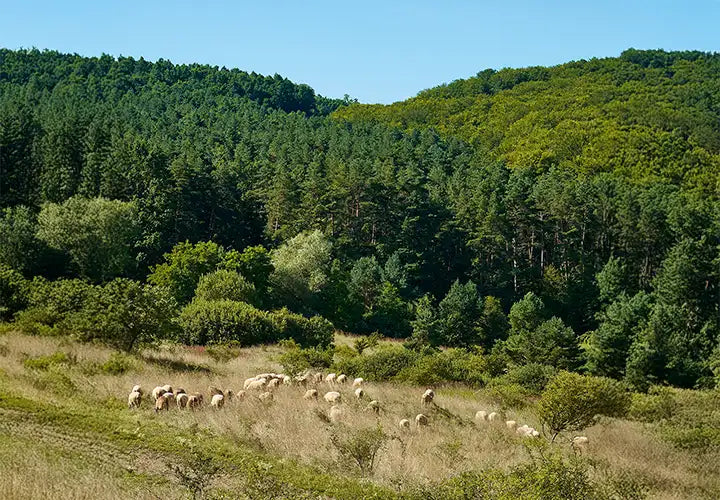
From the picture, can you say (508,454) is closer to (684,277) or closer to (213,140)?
(684,277)

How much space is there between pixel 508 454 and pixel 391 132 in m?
121

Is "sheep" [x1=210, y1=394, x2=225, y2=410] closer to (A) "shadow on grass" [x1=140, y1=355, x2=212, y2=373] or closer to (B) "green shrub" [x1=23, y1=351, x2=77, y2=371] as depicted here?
(A) "shadow on grass" [x1=140, y1=355, x2=212, y2=373]

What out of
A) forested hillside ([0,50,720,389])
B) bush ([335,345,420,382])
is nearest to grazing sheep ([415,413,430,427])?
bush ([335,345,420,382])

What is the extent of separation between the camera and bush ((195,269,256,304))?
1706 inches

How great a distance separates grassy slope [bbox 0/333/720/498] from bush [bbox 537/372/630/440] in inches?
38.4

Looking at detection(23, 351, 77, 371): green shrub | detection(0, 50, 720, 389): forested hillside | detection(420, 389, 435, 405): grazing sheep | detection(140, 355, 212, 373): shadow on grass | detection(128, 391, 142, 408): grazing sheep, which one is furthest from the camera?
detection(0, 50, 720, 389): forested hillside

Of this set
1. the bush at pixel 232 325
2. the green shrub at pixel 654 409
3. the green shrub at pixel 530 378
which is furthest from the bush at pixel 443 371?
the bush at pixel 232 325

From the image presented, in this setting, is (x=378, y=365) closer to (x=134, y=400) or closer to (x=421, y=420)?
(x=421, y=420)

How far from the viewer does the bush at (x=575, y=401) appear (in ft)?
63.3

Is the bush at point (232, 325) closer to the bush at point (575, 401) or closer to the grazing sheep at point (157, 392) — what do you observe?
the grazing sheep at point (157, 392)

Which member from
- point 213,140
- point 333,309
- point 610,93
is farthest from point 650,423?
point 610,93

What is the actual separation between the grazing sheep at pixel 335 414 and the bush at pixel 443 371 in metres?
9.41

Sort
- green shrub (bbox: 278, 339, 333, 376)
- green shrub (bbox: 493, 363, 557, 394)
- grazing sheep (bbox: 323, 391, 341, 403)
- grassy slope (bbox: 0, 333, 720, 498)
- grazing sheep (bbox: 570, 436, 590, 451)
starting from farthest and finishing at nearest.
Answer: green shrub (bbox: 493, 363, 557, 394) < green shrub (bbox: 278, 339, 333, 376) < grazing sheep (bbox: 323, 391, 341, 403) < grazing sheep (bbox: 570, 436, 590, 451) < grassy slope (bbox: 0, 333, 720, 498)

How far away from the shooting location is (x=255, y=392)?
21438mm
